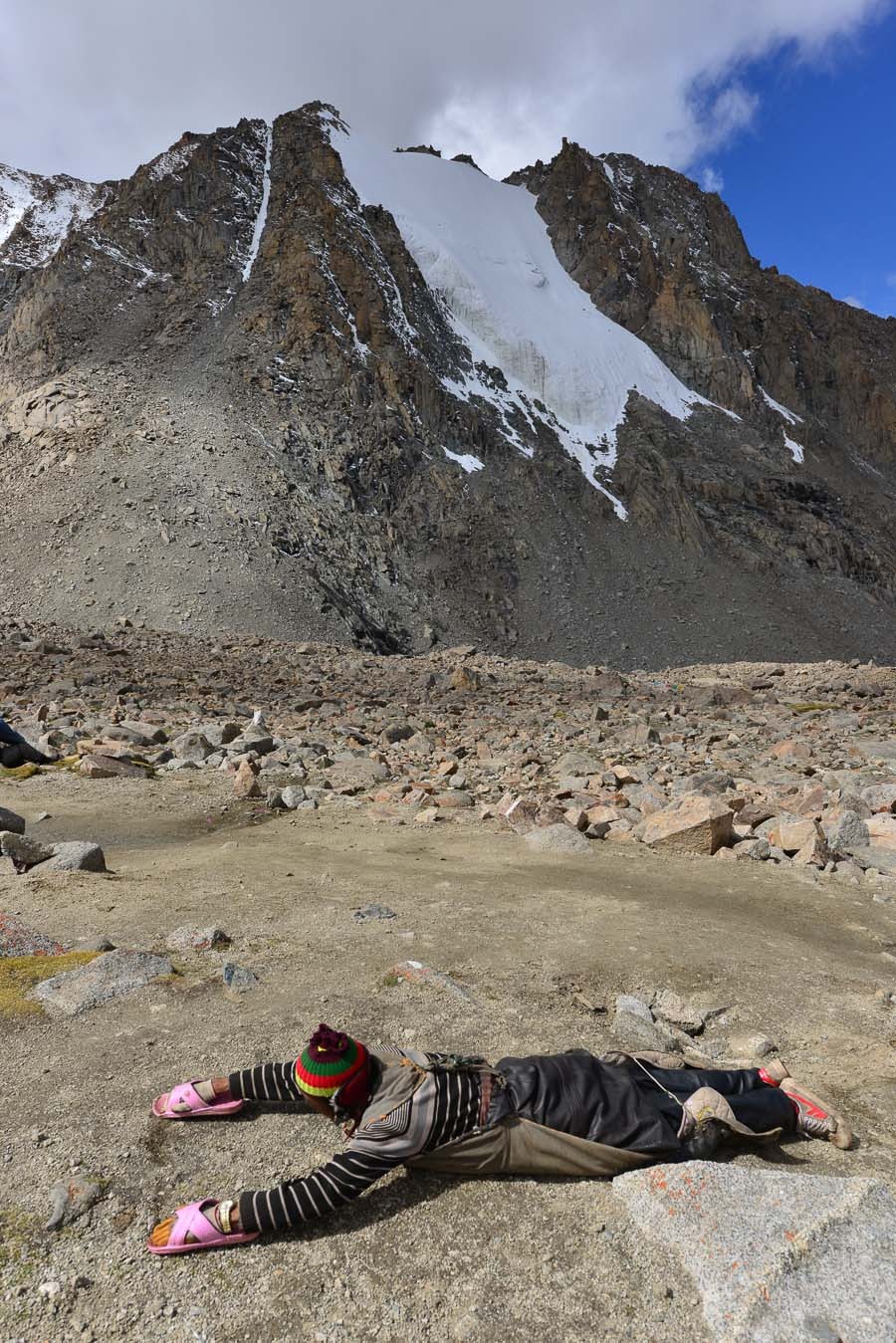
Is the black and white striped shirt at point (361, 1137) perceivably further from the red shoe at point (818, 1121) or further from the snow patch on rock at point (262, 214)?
the snow patch on rock at point (262, 214)

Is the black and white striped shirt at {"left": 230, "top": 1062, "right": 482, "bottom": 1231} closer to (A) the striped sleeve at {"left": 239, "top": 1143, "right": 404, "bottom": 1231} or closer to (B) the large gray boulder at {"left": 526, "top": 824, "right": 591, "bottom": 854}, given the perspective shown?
(A) the striped sleeve at {"left": 239, "top": 1143, "right": 404, "bottom": 1231}

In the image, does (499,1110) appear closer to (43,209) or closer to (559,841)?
(559,841)

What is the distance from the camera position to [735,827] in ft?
25.7

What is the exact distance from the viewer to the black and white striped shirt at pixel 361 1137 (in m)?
2.53

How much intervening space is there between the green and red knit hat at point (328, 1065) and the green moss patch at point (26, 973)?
67.5 inches

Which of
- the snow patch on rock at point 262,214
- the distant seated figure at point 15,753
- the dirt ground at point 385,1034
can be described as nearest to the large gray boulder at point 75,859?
the dirt ground at point 385,1034

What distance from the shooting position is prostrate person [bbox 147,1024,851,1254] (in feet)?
9.26

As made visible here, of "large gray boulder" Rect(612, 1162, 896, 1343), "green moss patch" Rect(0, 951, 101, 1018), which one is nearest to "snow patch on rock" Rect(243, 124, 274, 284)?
"green moss patch" Rect(0, 951, 101, 1018)

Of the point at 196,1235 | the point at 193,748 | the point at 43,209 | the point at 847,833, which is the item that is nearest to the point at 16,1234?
the point at 196,1235

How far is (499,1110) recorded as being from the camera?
9.51ft

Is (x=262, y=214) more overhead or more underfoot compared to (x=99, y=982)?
more overhead

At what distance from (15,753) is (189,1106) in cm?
861

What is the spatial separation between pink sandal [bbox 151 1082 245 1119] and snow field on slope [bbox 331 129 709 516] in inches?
1966

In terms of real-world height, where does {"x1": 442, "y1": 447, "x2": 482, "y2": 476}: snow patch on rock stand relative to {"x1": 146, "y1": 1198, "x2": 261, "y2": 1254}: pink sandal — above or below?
above
